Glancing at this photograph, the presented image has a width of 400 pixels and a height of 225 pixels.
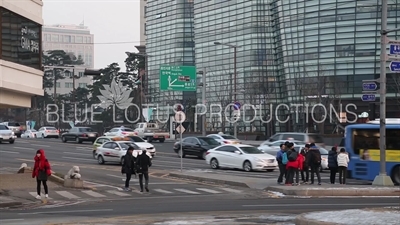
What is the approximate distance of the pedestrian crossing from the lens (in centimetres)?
2475

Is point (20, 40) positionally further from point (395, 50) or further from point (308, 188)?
point (395, 50)

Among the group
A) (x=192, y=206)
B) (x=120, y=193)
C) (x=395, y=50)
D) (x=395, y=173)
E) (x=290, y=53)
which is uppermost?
(x=290, y=53)

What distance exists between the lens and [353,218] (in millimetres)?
14266

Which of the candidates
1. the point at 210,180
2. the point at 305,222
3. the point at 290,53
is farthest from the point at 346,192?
the point at 290,53

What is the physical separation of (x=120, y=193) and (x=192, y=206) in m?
6.67

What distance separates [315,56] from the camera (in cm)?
7319

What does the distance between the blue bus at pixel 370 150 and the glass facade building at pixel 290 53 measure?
34108 mm

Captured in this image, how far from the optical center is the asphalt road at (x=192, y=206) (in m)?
18.2

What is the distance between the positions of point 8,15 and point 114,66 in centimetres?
7115

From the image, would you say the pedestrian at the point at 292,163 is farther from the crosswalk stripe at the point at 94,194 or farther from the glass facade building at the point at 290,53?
the glass facade building at the point at 290,53

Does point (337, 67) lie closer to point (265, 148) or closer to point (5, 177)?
point (265, 148)

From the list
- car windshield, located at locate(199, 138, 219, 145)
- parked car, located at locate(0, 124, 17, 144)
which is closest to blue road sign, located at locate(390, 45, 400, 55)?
car windshield, located at locate(199, 138, 219, 145)

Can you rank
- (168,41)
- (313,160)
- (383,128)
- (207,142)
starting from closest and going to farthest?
(383,128) → (313,160) → (207,142) → (168,41)

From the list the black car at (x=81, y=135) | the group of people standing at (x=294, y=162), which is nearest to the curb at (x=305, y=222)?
the group of people standing at (x=294, y=162)
